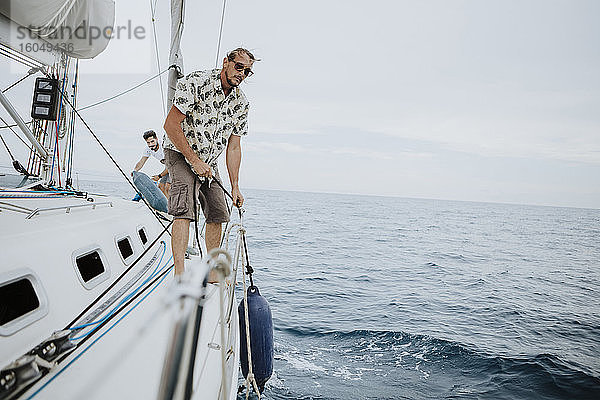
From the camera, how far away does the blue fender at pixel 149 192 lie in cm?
414

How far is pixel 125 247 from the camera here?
306 centimetres

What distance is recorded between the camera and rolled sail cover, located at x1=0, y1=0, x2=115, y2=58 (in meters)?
3.12

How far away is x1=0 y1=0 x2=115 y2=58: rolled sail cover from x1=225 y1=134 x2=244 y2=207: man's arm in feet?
5.72

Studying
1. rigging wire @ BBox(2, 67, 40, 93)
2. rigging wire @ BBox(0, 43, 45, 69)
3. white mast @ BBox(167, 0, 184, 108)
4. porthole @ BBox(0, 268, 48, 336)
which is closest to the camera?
porthole @ BBox(0, 268, 48, 336)

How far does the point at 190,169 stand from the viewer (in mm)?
2787

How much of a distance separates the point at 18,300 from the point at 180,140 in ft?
3.93

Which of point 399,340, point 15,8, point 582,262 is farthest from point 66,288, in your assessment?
point 582,262

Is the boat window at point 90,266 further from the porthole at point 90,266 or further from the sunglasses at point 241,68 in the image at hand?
the sunglasses at point 241,68

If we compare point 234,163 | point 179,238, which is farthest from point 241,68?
point 179,238

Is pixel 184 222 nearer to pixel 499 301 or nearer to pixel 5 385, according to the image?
pixel 5 385

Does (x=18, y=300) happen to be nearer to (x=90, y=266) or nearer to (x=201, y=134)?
(x=90, y=266)

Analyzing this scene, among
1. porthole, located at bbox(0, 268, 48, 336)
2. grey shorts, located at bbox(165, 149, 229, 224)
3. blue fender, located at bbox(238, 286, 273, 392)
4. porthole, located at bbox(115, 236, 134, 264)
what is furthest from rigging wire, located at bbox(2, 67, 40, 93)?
blue fender, located at bbox(238, 286, 273, 392)

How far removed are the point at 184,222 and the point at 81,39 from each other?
7.55 feet

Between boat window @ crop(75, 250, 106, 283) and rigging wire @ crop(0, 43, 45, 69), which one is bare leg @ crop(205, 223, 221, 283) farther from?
rigging wire @ crop(0, 43, 45, 69)
